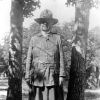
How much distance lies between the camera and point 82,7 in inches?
458

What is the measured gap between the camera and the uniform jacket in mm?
6750

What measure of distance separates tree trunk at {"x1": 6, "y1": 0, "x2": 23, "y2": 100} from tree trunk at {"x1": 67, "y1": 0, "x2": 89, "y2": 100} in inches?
74.5

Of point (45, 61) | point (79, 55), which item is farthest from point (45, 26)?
point (79, 55)

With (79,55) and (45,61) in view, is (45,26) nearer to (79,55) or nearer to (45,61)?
(45,61)

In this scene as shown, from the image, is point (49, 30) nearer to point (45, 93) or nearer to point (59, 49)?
point (59, 49)

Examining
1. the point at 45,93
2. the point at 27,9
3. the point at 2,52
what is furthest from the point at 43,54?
the point at 2,52

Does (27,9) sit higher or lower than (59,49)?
higher

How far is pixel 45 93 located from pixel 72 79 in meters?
4.67

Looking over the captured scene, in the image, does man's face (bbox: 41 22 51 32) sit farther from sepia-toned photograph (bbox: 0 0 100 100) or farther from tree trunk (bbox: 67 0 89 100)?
tree trunk (bbox: 67 0 89 100)

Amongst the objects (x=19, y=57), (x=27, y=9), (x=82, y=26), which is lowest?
(x=19, y=57)

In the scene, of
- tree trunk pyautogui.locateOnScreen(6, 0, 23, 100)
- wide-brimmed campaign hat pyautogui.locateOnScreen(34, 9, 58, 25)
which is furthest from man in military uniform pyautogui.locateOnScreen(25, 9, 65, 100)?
tree trunk pyautogui.locateOnScreen(6, 0, 23, 100)

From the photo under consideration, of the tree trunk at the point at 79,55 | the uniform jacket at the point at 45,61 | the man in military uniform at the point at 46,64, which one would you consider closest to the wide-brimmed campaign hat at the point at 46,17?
the man in military uniform at the point at 46,64

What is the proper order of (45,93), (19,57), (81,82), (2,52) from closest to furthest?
(45,93)
(81,82)
(19,57)
(2,52)

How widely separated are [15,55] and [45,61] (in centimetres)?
537
